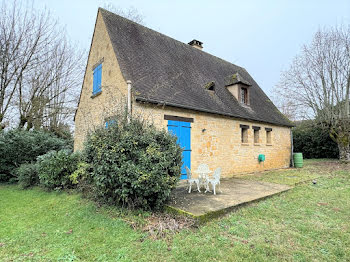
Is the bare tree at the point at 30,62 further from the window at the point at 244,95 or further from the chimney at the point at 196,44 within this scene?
the window at the point at 244,95

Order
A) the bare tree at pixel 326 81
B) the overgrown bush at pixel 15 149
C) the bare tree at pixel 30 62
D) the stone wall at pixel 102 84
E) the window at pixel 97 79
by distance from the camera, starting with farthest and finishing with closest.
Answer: the bare tree at pixel 326 81, the bare tree at pixel 30 62, the overgrown bush at pixel 15 149, the window at pixel 97 79, the stone wall at pixel 102 84

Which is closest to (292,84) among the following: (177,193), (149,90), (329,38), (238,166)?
(329,38)

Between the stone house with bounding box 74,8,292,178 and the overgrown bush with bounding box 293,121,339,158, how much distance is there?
856 cm

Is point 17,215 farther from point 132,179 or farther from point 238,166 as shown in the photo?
point 238,166

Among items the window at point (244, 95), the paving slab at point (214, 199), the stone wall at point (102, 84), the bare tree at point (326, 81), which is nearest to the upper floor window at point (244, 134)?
the window at point (244, 95)

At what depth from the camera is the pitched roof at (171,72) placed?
7531 mm

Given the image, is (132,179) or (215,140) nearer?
(132,179)

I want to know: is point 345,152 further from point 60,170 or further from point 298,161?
point 60,170

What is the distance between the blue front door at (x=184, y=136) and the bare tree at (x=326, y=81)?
11167 mm

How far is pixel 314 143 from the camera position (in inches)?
763

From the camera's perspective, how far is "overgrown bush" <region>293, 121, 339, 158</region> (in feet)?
59.3

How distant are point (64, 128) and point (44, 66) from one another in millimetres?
4939

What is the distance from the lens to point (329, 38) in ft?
43.6

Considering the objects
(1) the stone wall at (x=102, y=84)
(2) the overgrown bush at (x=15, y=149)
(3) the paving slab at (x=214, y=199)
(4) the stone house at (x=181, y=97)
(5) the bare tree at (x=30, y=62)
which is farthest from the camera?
(5) the bare tree at (x=30, y=62)
